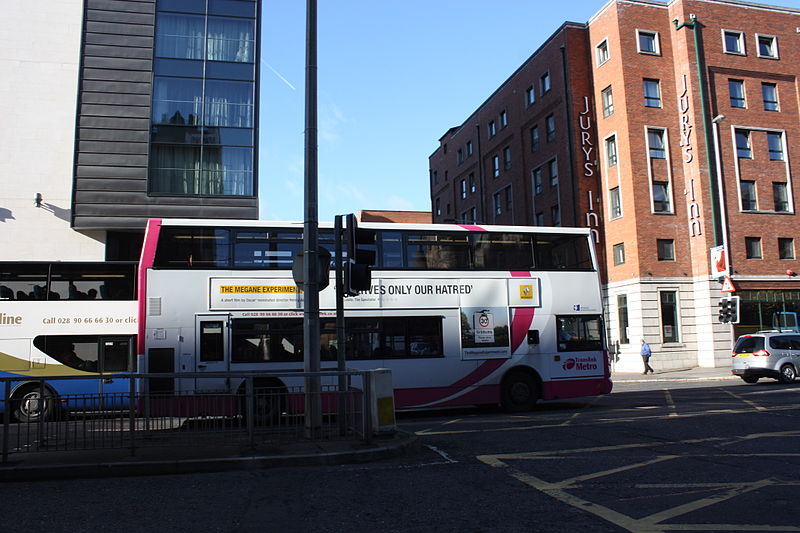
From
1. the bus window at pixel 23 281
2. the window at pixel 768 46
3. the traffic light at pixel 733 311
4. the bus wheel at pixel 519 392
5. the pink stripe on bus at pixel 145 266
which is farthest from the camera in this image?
the window at pixel 768 46

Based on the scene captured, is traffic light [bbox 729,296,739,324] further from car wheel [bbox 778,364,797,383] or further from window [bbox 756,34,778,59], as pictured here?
window [bbox 756,34,778,59]

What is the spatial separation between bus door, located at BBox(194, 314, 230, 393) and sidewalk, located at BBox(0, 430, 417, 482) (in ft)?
12.1

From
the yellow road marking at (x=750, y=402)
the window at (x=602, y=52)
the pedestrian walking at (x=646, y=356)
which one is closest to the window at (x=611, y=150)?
the window at (x=602, y=52)

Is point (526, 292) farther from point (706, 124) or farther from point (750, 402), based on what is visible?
point (706, 124)

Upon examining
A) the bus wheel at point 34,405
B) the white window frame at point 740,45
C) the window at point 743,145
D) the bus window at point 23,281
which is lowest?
the bus wheel at point 34,405

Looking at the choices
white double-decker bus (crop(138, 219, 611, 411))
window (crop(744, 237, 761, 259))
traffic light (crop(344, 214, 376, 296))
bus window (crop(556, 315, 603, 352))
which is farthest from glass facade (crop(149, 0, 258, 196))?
window (crop(744, 237, 761, 259))

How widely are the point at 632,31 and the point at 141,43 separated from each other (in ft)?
80.6

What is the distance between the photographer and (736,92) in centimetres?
3441

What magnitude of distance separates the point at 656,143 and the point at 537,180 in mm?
8911

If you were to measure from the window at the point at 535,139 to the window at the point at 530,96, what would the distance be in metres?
1.71

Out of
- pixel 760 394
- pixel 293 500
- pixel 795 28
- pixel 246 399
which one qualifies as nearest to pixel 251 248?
pixel 246 399

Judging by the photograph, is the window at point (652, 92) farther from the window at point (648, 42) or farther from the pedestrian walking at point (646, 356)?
the pedestrian walking at point (646, 356)

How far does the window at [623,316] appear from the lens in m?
33.0

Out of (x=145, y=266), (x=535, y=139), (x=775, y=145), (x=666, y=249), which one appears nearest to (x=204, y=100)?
(x=145, y=266)
